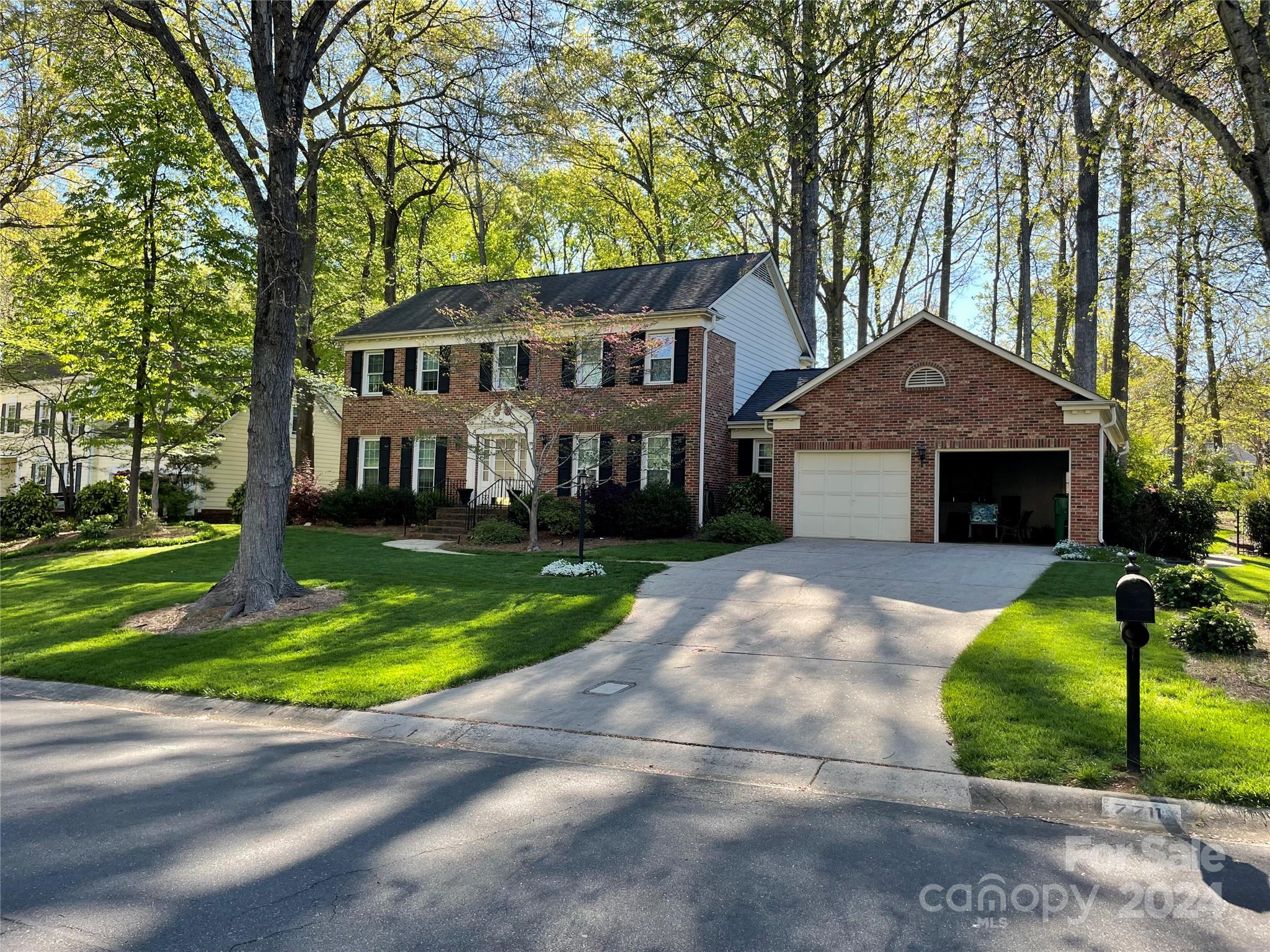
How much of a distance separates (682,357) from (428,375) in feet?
26.1

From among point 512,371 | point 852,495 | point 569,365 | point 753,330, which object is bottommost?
point 852,495

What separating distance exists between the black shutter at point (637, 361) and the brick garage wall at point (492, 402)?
159 millimetres

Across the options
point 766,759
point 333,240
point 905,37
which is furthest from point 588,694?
point 333,240

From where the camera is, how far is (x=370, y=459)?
77.7ft

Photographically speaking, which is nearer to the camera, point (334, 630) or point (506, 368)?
point (334, 630)

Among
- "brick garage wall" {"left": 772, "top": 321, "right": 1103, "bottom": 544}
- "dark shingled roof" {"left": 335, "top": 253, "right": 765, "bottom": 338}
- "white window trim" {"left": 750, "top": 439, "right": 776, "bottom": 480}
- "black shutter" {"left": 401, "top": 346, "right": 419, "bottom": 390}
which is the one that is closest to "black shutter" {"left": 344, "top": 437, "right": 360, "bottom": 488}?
"black shutter" {"left": 401, "top": 346, "right": 419, "bottom": 390}

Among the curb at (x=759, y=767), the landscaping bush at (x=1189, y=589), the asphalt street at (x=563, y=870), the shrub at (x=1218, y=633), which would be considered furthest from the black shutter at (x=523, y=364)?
the asphalt street at (x=563, y=870)

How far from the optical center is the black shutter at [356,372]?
946 inches

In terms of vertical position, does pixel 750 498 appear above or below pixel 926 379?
below

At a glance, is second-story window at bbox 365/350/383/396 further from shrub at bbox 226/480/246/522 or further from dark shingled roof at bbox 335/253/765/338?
shrub at bbox 226/480/246/522

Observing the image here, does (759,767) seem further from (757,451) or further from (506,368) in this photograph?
(506,368)

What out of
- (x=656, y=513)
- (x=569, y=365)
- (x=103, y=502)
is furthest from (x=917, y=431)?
(x=103, y=502)

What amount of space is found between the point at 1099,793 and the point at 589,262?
36207mm

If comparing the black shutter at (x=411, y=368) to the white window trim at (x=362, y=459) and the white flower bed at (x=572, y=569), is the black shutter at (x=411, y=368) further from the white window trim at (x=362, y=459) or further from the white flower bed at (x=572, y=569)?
the white flower bed at (x=572, y=569)
